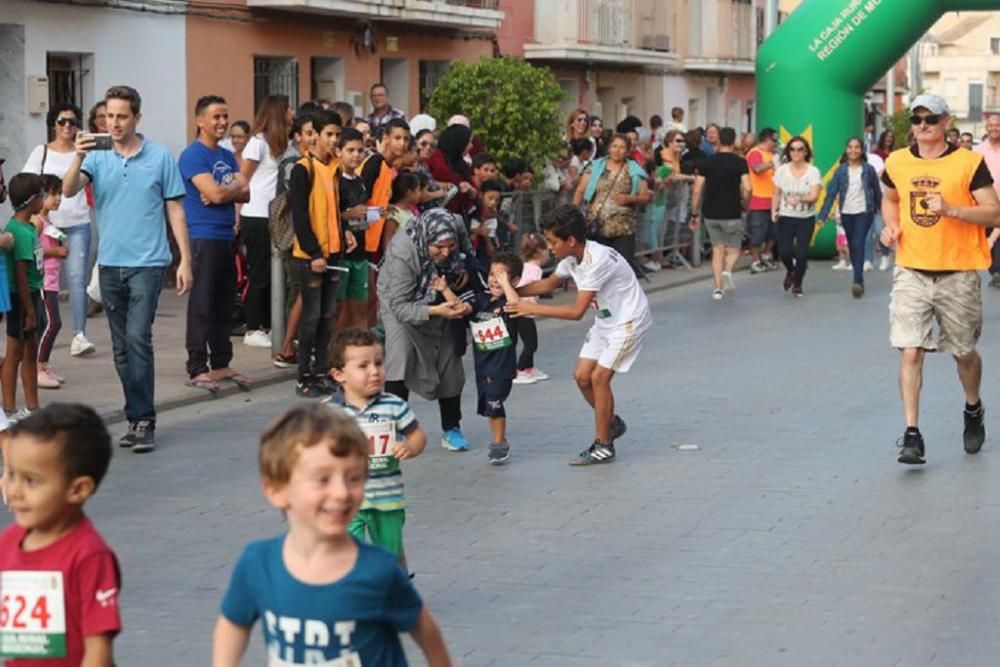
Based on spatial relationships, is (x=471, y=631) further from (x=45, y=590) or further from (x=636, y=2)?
(x=636, y=2)

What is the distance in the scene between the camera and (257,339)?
50.2 feet

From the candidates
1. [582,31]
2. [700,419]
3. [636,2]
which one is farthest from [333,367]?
[636,2]

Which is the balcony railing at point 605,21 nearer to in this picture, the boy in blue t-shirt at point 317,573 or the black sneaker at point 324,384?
the black sneaker at point 324,384

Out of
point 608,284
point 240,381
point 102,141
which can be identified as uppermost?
point 102,141

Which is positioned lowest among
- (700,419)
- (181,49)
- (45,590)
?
(700,419)

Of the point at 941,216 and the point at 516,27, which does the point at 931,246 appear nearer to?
the point at 941,216

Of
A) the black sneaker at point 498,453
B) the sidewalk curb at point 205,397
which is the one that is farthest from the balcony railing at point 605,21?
the black sneaker at point 498,453

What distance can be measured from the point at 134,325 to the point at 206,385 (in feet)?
7.46

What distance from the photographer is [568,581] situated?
25.4 feet

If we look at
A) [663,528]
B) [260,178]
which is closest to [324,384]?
[260,178]

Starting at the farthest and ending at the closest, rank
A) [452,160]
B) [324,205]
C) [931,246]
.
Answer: [452,160], [324,205], [931,246]

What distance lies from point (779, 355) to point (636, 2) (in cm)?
2499

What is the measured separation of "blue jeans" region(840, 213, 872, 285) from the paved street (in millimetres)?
7079

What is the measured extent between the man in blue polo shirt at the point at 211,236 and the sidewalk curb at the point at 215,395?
0.07m
